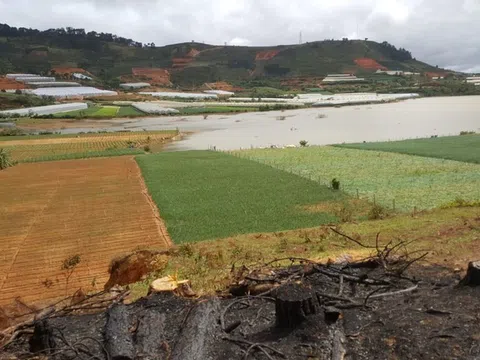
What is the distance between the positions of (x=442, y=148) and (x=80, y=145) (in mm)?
37087

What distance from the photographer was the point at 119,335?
638cm

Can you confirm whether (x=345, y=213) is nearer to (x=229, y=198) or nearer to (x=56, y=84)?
(x=229, y=198)

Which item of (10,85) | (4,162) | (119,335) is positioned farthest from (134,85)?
(119,335)

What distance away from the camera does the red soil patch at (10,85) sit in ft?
384

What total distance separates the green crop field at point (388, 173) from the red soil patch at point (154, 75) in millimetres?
116511

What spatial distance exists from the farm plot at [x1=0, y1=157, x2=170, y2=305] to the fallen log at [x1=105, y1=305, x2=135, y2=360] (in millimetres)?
5619

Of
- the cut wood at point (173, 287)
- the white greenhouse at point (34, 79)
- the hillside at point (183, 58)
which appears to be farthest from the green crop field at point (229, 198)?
the hillside at point (183, 58)

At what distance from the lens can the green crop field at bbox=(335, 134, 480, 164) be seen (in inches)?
1336

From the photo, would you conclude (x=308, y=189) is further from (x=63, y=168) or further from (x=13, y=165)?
(x=13, y=165)

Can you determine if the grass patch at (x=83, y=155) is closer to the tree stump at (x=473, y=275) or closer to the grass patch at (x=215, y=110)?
the tree stump at (x=473, y=275)

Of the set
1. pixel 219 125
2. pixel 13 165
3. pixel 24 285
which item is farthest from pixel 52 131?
pixel 24 285

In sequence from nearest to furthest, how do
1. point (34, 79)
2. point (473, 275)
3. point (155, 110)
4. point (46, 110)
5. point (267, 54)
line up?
1. point (473, 275)
2. point (46, 110)
3. point (155, 110)
4. point (34, 79)
5. point (267, 54)

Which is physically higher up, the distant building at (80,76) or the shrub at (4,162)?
the distant building at (80,76)

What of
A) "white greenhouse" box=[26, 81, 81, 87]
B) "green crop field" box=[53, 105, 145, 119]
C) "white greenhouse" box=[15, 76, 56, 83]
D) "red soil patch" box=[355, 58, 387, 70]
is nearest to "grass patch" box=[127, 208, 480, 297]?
"green crop field" box=[53, 105, 145, 119]
